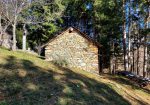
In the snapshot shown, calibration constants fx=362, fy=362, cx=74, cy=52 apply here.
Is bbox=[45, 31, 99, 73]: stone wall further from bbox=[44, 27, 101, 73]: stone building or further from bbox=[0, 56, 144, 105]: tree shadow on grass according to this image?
bbox=[0, 56, 144, 105]: tree shadow on grass

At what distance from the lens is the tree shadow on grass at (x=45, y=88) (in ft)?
62.6

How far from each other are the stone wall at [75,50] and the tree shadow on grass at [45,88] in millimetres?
11035

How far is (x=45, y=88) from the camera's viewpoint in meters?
21.3

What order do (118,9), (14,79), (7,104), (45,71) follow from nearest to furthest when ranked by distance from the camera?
1. (7,104)
2. (14,79)
3. (45,71)
4. (118,9)

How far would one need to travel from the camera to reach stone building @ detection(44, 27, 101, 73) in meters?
38.6

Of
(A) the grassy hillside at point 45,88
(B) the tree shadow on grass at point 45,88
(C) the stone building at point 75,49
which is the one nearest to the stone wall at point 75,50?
(C) the stone building at point 75,49

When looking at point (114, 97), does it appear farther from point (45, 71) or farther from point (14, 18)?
point (14, 18)

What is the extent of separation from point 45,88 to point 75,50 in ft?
57.9

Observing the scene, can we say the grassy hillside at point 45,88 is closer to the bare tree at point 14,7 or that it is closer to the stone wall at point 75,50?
the stone wall at point 75,50

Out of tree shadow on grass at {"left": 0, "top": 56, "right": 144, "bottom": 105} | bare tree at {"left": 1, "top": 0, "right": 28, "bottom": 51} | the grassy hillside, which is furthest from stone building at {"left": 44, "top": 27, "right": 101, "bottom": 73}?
tree shadow on grass at {"left": 0, "top": 56, "right": 144, "bottom": 105}

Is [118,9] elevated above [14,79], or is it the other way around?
[118,9]

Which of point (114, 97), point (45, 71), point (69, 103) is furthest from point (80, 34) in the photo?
point (69, 103)

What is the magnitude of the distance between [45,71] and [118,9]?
27161 millimetres

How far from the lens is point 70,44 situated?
127 feet
